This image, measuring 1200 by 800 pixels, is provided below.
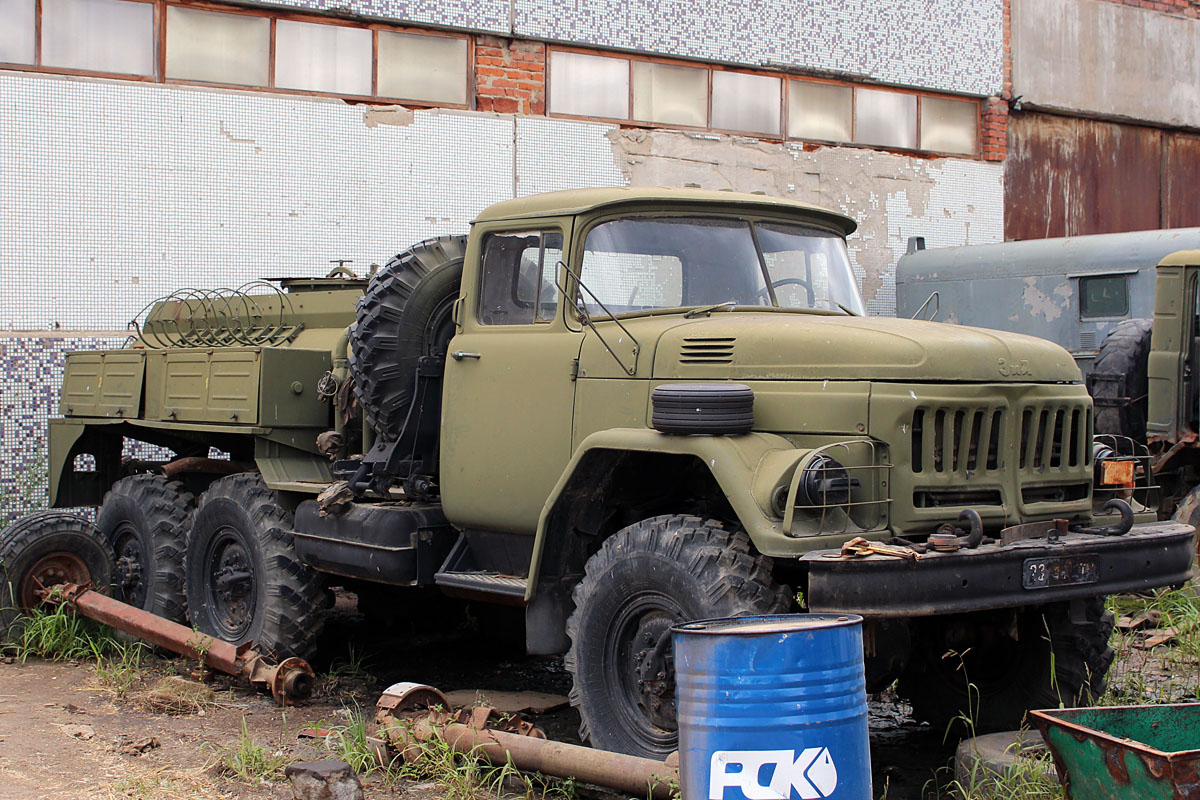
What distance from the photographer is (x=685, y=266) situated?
20.0ft

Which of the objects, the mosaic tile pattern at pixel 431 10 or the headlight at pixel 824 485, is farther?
the mosaic tile pattern at pixel 431 10

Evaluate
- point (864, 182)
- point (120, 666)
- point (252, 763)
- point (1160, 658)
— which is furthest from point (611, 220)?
point (864, 182)

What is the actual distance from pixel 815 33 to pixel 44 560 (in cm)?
924

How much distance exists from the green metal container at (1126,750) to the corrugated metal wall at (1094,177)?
11.4 m

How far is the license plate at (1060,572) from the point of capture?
189 inches

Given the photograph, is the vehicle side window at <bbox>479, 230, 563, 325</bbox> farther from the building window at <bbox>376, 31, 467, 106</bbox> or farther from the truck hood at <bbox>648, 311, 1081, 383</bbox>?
the building window at <bbox>376, 31, 467, 106</bbox>

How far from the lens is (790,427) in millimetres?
5211

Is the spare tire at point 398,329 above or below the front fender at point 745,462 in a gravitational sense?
above

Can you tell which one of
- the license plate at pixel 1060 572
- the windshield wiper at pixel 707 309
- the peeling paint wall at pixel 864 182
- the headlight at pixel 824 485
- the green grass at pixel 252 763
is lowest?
the green grass at pixel 252 763

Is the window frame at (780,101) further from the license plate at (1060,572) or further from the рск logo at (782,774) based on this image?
the рск logo at (782,774)

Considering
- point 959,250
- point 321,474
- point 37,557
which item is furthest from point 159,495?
point 959,250

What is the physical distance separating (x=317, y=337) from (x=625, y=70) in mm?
5606

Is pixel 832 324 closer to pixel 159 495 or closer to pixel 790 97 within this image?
pixel 159 495

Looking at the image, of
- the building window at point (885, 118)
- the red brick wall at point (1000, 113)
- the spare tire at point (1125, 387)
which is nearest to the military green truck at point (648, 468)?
the spare tire at point (1125, 387)
